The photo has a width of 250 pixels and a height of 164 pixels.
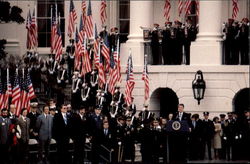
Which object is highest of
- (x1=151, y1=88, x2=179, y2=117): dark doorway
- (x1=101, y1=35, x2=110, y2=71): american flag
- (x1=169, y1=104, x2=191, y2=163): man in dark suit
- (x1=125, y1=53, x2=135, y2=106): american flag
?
(x1=101, y1=35, x2=110, y2=71): american flag

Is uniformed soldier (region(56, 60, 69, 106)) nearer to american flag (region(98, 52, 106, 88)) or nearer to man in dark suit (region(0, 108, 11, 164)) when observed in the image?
american flag (region(98, 52, 106, 88))

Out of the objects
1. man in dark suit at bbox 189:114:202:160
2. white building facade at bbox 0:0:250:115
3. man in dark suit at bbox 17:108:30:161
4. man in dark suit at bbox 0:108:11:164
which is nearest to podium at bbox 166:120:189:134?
man in dark suit at bbox 189:114:202:160

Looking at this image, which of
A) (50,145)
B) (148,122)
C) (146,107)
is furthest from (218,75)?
(50,145)

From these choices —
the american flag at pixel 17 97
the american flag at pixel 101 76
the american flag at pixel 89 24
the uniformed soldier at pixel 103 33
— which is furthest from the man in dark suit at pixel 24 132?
the american flag at pixel 89 24

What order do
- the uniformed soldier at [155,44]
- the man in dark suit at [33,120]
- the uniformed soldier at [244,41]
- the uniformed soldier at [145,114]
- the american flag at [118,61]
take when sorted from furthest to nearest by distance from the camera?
1. the uniformed soldier at [155,44]
2. the uniformed soldier at [244,41]
3. the american flag at [118,61]
4. the uniformed soldier at [145,114]
5. the man in dark suit at [33,120]

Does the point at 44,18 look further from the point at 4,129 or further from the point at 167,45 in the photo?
the point at 4,129

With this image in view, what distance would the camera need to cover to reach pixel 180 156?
4216 cm

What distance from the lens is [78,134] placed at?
40438 mm

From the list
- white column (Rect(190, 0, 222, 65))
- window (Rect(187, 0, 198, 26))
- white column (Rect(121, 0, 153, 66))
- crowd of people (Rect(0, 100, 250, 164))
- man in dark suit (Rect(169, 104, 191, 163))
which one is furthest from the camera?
window (Rect(187, 0, 198, 26))

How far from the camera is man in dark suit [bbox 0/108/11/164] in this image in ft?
127

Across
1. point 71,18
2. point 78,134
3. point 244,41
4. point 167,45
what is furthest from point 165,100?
point 78,134

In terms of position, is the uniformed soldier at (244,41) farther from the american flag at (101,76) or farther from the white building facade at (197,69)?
the american flag at (101,76)

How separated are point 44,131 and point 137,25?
15505 millimetres

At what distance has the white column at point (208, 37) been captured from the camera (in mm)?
52312
